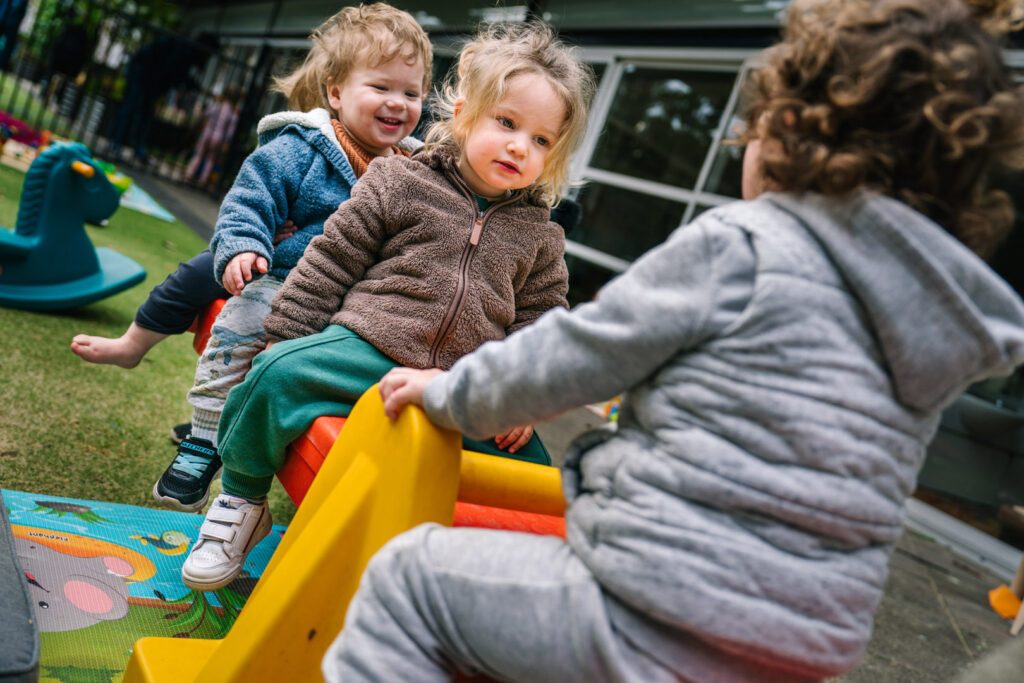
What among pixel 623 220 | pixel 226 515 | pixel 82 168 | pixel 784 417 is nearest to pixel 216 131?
pixel 623 220

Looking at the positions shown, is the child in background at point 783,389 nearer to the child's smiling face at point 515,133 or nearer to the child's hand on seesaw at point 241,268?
the child's smiling face at point 515,133

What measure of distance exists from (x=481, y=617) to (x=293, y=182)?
146 centimetres

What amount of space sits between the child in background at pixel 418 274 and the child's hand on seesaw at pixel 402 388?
0.38m

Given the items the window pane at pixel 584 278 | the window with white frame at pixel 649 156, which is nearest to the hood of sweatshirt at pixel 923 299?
the window with white frame at pixel 649 156

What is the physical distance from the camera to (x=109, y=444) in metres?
2.33

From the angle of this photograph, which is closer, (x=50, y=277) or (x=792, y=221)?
(x=792, y=221)

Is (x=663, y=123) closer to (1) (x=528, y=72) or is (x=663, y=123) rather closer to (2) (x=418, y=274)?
(1) (x=528, y=72)

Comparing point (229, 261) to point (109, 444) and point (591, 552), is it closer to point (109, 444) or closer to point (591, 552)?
point (109, 444)

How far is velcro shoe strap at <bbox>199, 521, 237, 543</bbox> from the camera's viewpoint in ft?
5.36

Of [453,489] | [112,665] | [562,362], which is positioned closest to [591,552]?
[562,362]

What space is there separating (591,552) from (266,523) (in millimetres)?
1027

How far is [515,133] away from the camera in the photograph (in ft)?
5.69

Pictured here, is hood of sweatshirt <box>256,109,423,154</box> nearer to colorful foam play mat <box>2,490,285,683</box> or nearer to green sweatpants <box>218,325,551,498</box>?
green sweatpants <box>218,325,551,498</box>

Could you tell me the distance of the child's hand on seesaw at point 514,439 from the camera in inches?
65.4
